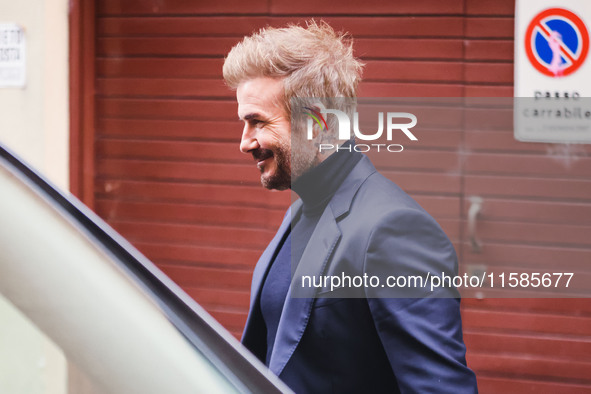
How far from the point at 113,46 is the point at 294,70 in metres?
2.71

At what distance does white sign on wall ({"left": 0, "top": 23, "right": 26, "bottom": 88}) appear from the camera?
3.92 meters

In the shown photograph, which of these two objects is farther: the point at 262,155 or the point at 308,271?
the point at 262,155

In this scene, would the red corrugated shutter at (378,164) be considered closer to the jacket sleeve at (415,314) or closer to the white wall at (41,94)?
the white wall at (41,94)

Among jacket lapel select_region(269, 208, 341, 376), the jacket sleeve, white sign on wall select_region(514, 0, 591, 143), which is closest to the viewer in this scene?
the jacket sleeve

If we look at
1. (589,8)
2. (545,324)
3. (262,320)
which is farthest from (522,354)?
(262,320)

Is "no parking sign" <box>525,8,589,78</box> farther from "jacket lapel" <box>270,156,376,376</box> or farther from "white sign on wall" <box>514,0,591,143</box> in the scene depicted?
"jacket lapel" <box>270,156,376,376</box>

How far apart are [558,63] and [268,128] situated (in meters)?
2.31

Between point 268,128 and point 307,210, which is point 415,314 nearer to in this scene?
point 307,210

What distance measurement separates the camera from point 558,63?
3.39m

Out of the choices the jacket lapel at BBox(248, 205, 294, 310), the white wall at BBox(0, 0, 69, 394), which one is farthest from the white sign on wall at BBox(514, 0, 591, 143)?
the white wall at BBox(0, 0, 69, 394)

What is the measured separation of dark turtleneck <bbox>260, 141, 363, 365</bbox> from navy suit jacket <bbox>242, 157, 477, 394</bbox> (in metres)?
0.14

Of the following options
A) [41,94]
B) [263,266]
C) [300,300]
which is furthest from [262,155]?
[41,94]

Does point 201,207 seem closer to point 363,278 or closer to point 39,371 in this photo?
point 363,278

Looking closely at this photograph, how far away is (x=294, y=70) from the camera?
5.60ft
